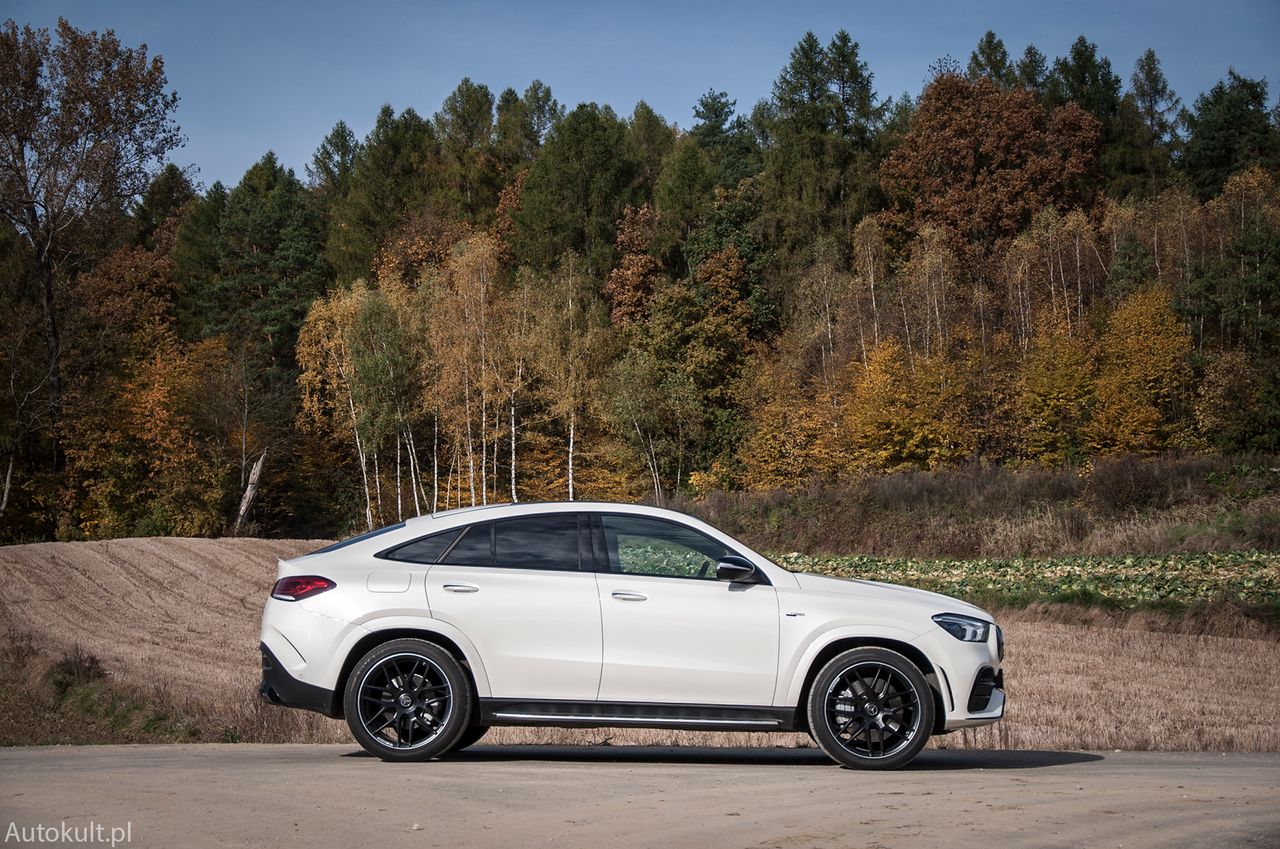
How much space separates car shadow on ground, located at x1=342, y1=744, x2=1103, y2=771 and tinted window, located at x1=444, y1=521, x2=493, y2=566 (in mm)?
1448

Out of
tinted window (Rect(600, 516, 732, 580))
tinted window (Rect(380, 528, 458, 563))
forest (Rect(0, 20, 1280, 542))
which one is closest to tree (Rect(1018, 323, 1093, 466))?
forest (Rect(0, 20, 1280, 542))

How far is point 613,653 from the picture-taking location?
9031 mm

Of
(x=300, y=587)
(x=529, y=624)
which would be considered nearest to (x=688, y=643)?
(x=529, y=624)

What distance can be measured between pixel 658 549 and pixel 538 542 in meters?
0.88

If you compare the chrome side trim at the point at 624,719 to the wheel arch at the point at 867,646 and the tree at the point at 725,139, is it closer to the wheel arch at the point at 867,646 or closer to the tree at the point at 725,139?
the wheel arch at the point at 867,646

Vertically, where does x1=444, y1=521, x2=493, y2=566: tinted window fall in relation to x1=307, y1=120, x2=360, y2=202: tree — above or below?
below

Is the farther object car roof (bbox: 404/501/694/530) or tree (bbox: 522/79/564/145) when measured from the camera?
tree (bbox: 522/79/564/145)

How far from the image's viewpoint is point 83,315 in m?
58.2

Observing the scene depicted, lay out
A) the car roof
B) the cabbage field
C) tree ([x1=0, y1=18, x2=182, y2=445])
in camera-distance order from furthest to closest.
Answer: tree ([x1=0, y1=18, x2=182, y2=445]) < the cabbage field < the car roof

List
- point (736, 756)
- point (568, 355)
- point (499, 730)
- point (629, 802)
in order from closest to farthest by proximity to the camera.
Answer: point (629, 802)
point (736, 756)
point (499, 730)
point (568, 355)

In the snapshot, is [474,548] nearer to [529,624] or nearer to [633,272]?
[529,624]

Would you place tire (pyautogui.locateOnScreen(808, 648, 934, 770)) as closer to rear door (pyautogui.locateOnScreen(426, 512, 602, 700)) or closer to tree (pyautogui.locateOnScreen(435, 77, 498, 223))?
rear door (pyautogui.locateOnScreen(426, 512, 602, 700))

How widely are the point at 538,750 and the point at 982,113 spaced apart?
221 ft

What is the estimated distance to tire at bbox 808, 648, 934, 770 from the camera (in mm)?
9031
